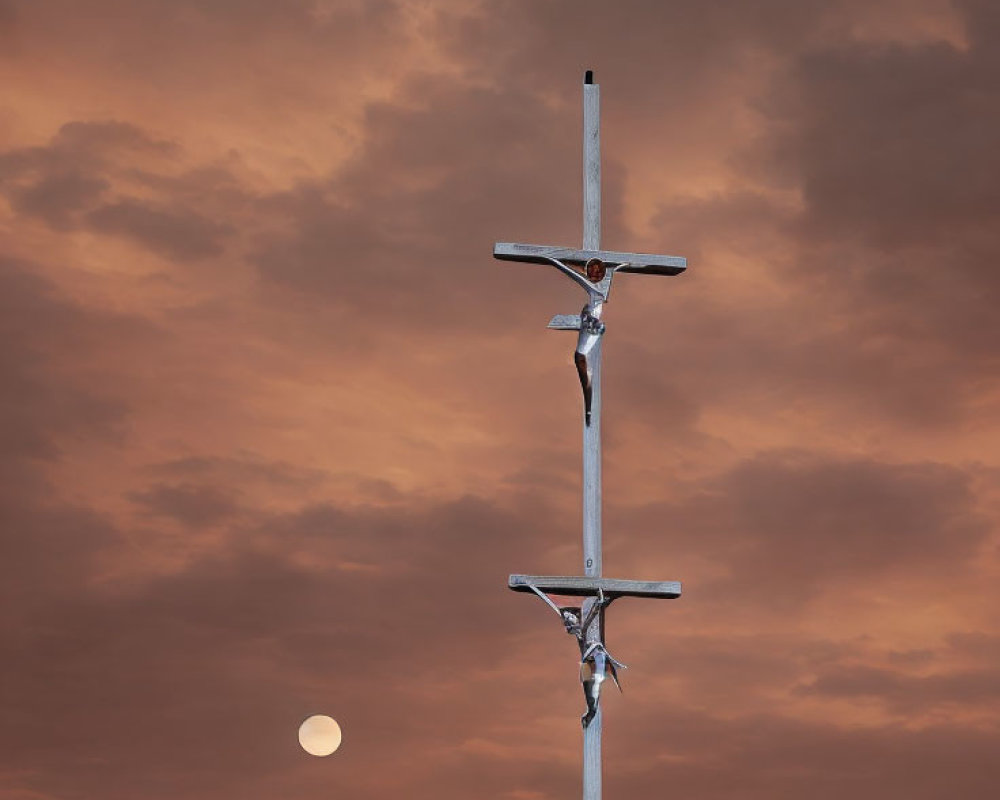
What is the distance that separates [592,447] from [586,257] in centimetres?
252

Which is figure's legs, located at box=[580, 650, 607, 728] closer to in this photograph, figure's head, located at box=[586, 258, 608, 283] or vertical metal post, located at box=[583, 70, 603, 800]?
vertical metal post, located at box=[583, 70, 603, 800]

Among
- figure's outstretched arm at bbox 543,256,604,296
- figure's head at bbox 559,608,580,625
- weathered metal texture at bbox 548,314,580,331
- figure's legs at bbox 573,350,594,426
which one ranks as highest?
figure's outstretched arm at bbox 543,256,604,296

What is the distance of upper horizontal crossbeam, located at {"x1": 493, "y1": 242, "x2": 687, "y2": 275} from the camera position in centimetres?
2350

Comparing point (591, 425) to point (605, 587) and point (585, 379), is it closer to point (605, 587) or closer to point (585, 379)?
point (585, 379)

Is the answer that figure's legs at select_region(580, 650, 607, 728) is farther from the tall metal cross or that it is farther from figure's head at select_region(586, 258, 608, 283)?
figure's head at select_region(586, 258, 608, 283)

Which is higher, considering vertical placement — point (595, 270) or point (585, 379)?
point (595, 270)

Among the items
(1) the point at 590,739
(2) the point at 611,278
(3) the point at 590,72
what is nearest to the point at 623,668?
(1) the point at 590,739

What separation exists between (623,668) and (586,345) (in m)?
4.16

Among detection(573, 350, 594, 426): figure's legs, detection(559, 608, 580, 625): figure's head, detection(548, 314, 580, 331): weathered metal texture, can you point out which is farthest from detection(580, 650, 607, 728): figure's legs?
detection(548, 314, 580, 331): weathered metal texture

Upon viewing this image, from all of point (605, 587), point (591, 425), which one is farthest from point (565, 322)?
point (605, 587)

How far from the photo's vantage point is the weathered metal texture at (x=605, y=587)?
22125 mm

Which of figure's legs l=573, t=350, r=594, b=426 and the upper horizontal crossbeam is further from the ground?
the upper horizontal crossbeam

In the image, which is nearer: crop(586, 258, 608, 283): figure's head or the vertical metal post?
the vertical metal post

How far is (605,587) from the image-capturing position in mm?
22234
